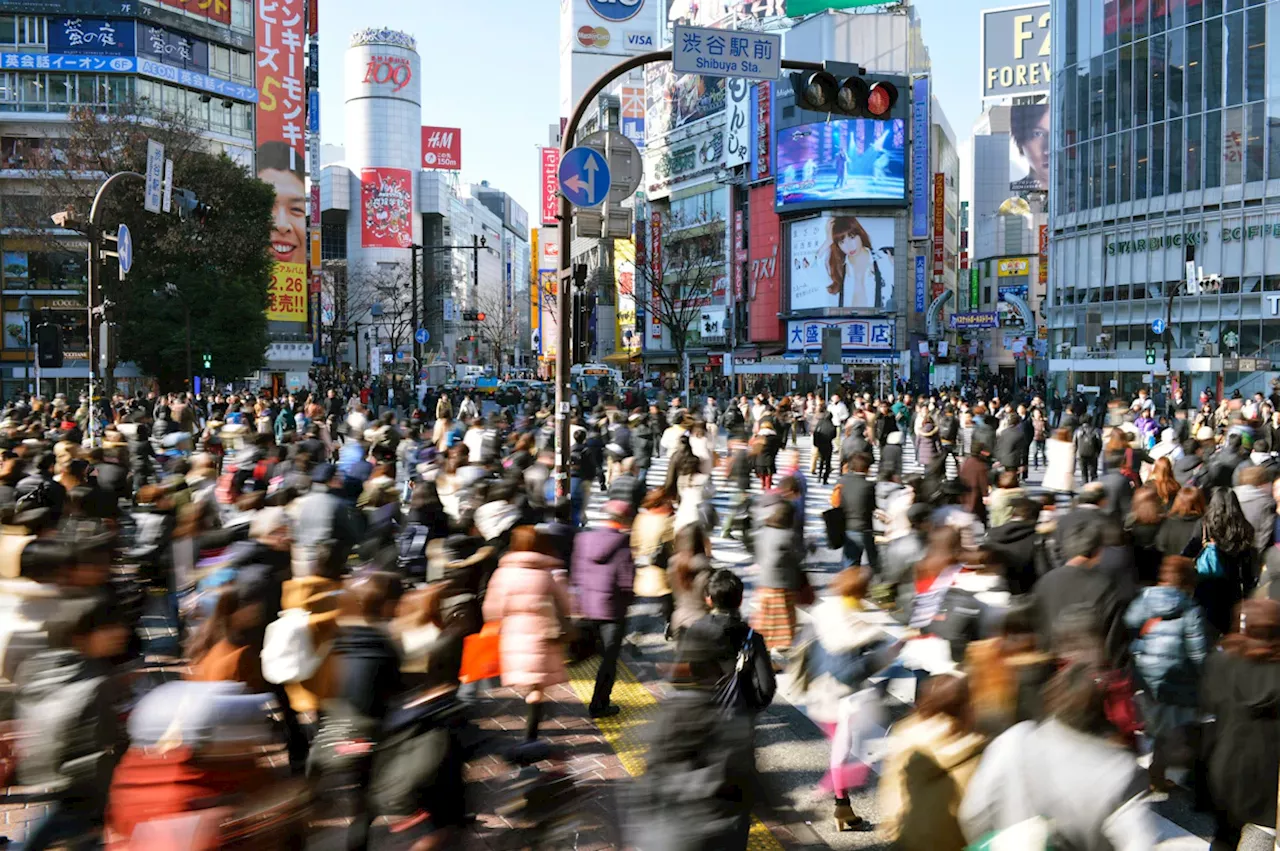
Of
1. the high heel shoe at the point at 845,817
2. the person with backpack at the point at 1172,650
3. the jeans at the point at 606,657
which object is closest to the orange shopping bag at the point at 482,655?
the jeans at the point at 606,657

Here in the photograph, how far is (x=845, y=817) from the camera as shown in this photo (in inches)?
224

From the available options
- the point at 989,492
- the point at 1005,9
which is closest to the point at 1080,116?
the point at 989,492

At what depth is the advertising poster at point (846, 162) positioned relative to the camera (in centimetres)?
5934

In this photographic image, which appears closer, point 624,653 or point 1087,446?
point 624,653

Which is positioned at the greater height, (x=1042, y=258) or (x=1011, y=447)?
(x=1042, y=258)

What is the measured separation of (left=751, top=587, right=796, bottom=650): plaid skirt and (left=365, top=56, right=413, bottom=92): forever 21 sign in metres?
147

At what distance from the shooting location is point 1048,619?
6219 millimetres

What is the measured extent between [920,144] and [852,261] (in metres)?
7.37

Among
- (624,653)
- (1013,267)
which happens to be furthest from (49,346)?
(1013,267)

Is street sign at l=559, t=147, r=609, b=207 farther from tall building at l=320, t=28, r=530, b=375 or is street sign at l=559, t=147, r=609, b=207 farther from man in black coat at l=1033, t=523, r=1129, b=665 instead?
tall building at l=320, t=28, r=530, b=375

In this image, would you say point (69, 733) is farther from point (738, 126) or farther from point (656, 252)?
point (656, 252)

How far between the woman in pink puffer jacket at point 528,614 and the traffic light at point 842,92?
4.76 metres

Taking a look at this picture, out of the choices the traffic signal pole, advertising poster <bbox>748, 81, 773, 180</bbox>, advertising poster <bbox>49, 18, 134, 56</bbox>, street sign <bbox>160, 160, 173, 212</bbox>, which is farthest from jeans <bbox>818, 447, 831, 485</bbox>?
advertising poster <bbox>49, 18, 134, 56</bbox>

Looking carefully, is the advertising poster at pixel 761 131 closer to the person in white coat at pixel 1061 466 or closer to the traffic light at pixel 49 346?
the traffic light at pixel 49 346
